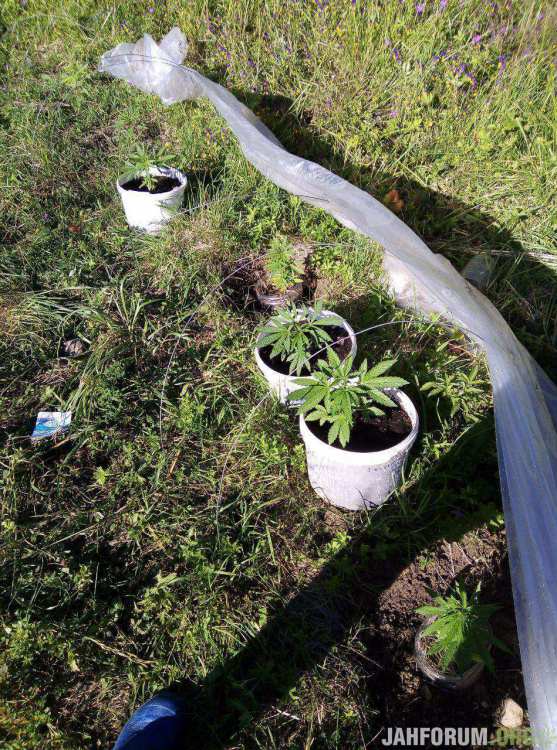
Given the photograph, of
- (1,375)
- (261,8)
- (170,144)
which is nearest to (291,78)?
(261,8)

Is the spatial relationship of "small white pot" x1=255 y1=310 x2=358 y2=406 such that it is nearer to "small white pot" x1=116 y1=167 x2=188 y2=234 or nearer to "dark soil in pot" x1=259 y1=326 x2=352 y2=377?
"dark soil in pot" x1=259 y1=326 x2=352 y2=377

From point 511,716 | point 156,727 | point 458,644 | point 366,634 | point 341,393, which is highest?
point 341,393

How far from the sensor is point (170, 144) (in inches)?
139

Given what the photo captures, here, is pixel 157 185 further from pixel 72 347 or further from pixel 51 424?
pixel 51 424

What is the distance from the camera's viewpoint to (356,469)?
172 cm

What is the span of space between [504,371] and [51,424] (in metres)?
1.85

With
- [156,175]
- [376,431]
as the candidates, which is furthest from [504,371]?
[156,175]

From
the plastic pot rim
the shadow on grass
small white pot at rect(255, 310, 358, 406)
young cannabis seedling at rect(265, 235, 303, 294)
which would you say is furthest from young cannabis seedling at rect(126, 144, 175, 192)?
the shadow on grass

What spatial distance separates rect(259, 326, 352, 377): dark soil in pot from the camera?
2.09m

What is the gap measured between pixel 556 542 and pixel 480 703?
0.59 m

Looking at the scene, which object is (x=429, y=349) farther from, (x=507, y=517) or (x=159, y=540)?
(x=159, y=540)

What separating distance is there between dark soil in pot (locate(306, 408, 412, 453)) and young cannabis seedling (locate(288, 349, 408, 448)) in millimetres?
67

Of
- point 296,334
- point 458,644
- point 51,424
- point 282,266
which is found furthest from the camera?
point 282,266

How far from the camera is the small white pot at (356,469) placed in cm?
168
